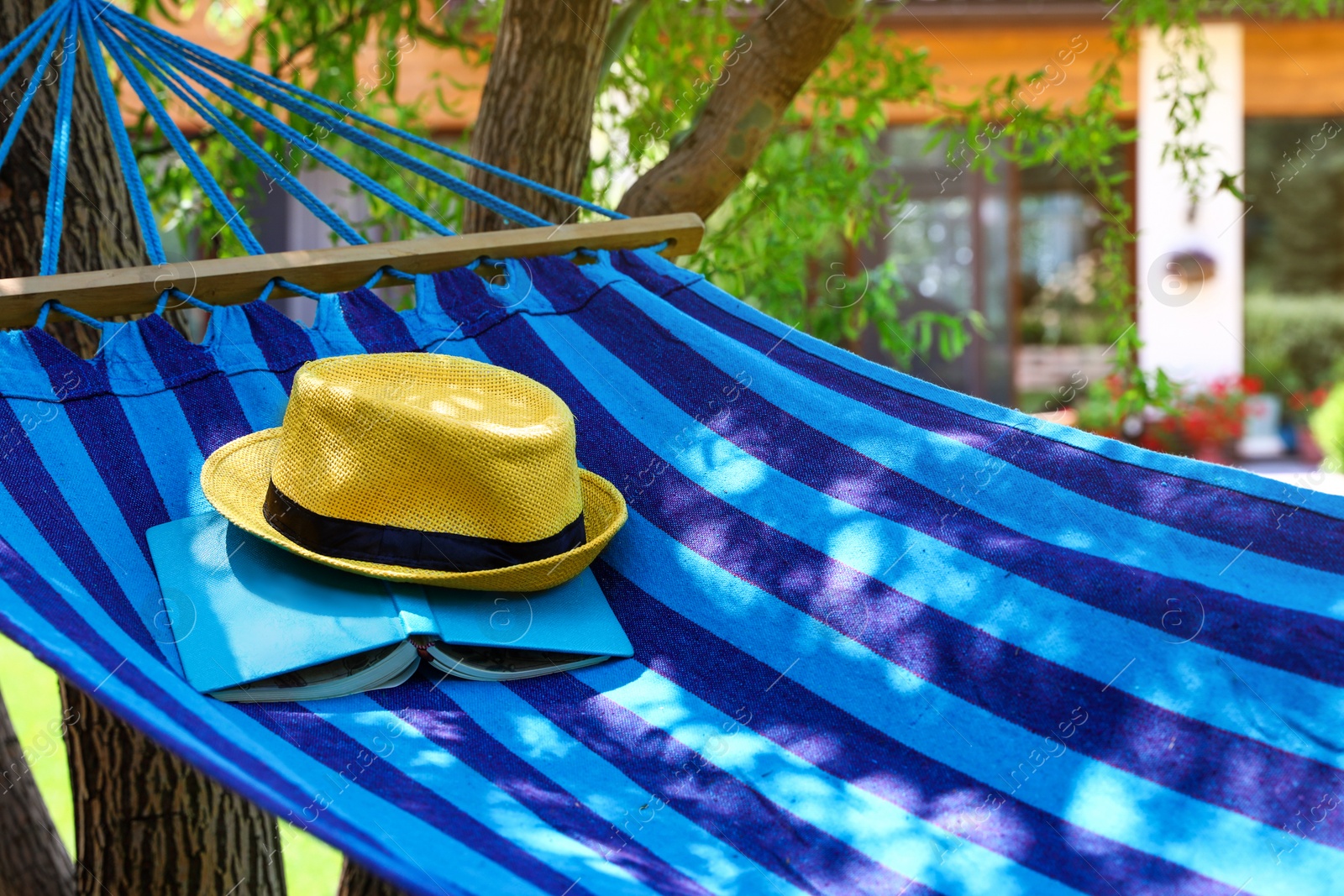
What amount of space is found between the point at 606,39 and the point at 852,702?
1.62 metres

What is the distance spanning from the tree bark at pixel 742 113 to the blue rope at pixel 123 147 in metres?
0.92

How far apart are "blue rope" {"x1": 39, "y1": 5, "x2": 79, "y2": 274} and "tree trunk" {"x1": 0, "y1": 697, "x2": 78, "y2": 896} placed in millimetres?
843

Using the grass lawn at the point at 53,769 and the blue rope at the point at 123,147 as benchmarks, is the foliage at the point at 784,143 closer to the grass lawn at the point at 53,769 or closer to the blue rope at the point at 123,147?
the blue rope at the point at 123,147

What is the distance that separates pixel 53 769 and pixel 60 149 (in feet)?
8.30

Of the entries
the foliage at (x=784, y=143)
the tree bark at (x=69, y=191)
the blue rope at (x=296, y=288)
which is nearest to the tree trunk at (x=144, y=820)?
the tree bark at (x=69, y=191)

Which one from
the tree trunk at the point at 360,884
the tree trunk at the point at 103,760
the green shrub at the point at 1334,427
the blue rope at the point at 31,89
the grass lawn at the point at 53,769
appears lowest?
the green shrub at the point at 1334,427

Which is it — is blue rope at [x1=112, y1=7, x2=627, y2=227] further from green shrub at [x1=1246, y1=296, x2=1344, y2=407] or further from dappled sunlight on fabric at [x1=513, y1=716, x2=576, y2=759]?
green shrub at [x1=1246, y1=296, x2=1344, y2=407]

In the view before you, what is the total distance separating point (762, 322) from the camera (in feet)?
6.34

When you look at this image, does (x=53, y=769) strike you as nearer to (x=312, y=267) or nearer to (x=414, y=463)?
(x=312, y=267)

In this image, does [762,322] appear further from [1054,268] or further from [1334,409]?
[1054,268]

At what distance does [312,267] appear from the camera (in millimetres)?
1891

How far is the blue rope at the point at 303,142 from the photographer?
193cm

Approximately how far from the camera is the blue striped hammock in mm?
1190

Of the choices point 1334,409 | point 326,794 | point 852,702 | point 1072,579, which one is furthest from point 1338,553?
point 1334,409
